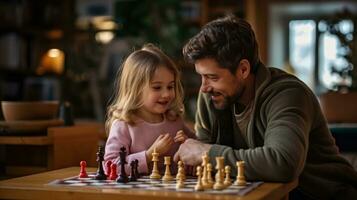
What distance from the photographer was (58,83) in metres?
7.76

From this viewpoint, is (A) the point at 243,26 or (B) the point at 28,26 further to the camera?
(B) the point at 28,26

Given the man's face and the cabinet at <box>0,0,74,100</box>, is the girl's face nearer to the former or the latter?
the man's face

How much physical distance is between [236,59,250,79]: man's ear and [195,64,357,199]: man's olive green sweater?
0.05 m

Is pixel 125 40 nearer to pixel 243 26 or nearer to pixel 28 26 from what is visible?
pixel 28 26

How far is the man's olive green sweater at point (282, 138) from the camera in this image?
193 centimetres

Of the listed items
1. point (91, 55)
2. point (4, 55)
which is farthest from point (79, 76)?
point (4, 55)

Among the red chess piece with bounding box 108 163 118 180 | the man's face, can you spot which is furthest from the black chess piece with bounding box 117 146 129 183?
the man's face

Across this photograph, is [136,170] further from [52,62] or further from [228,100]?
[52,62]

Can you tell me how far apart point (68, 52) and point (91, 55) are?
0.89ft

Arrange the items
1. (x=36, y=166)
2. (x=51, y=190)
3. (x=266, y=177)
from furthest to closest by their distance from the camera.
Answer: (x=36, y=166)
(x=266, y=177)
(x=51, y=190)

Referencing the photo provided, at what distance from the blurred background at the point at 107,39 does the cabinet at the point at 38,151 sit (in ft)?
12.8

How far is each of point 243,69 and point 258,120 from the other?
0.55ft

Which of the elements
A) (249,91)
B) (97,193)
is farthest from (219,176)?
(249,91)

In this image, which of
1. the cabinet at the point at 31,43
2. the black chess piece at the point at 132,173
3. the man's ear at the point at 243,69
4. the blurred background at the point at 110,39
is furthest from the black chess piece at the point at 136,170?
the cabinet at the point at 31,43
